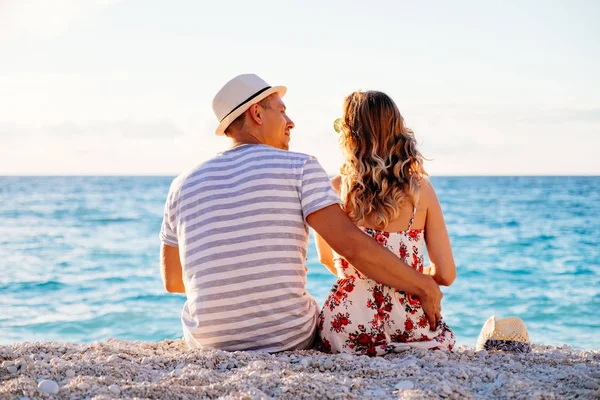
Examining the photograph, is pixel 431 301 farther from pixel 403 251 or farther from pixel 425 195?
pixel 425 195

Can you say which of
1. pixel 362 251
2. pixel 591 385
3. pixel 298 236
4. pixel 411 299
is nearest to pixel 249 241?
pixel 298 236

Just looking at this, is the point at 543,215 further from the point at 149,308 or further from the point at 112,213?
the point at 149,308

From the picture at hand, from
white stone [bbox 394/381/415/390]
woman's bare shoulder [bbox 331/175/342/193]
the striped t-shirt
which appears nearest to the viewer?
white stone [bbox 394/381/415/390]

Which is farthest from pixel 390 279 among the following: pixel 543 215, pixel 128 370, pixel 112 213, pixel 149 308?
pixel 112 213

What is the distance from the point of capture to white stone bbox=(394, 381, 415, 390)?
2834mm

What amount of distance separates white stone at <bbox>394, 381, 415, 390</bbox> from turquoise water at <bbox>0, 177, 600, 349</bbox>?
6.02 metres

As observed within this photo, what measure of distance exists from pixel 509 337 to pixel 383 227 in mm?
1089

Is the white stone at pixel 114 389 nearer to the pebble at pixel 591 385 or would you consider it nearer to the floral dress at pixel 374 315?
the floral dress at pixel 374 315

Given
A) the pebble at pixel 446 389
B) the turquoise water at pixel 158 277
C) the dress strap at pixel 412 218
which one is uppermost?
the dress strap at pixel 412 218

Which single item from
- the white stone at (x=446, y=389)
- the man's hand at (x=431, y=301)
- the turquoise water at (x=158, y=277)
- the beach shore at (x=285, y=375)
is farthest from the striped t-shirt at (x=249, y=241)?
the turquoise water at (x=158, y=277)

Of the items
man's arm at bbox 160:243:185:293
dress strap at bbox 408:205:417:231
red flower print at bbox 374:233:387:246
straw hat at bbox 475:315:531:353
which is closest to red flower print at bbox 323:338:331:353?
red flower print at bbox 374:233:387:246

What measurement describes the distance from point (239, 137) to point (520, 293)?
9.31m

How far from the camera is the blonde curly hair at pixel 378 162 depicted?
3.69 meters

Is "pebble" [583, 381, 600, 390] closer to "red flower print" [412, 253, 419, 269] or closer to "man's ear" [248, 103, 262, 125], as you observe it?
"red flower print" [412, 253, 419, 269]
